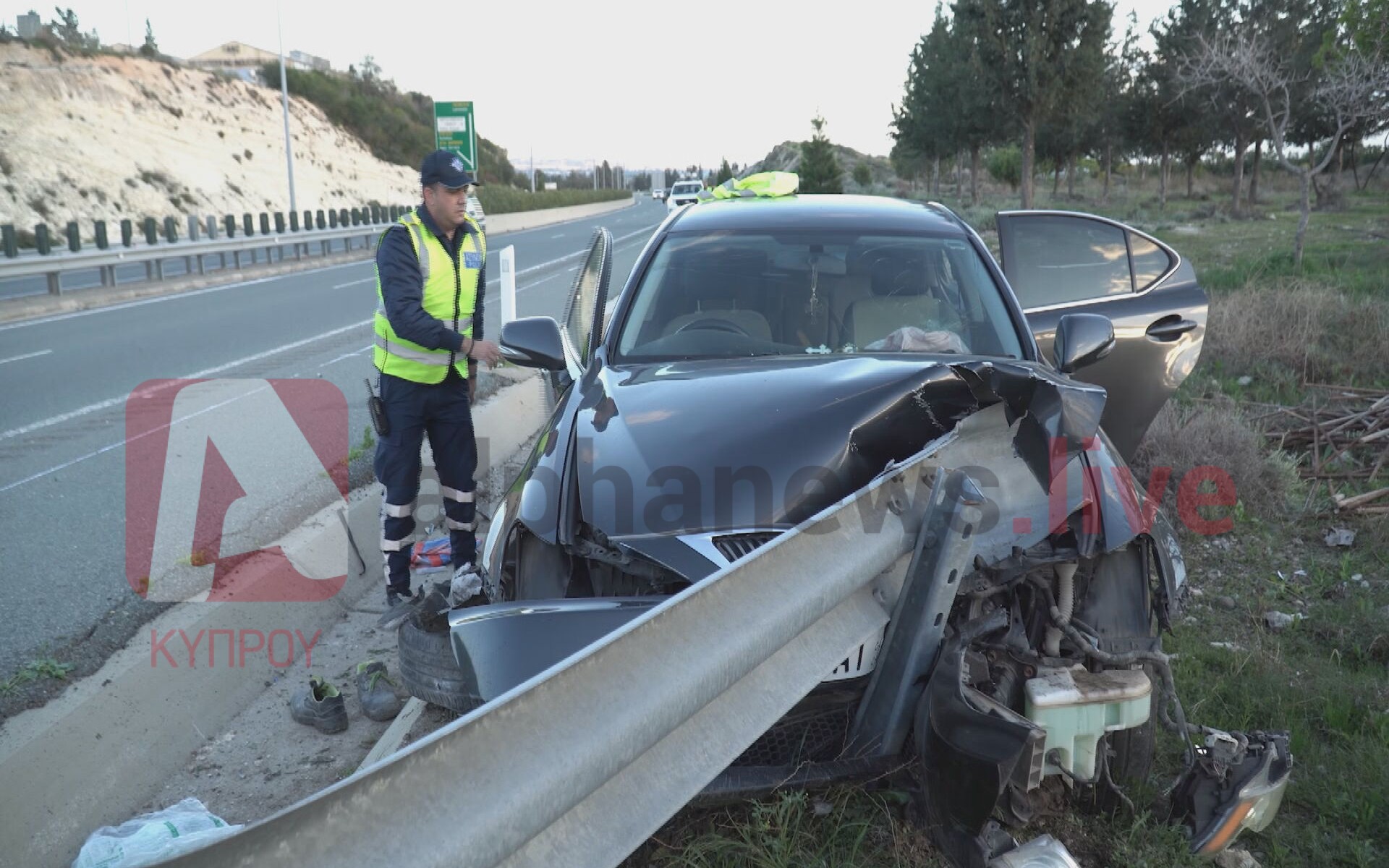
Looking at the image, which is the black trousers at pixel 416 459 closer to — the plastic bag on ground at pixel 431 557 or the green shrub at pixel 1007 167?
the plastic bag on ground at pixel 431 557

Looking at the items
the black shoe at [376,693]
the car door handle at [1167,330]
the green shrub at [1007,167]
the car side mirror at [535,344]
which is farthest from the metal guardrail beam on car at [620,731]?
the green shrub at [1007,167]

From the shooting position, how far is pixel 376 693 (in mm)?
3904

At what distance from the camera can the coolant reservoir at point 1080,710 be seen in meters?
2.44

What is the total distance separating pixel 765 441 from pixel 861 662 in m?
0.64

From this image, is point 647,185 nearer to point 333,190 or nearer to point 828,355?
point 333,190

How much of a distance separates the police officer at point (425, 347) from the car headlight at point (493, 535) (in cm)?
167

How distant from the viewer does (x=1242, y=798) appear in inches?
102

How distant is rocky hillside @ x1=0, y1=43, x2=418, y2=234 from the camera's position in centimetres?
3569

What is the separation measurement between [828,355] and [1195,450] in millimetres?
3679

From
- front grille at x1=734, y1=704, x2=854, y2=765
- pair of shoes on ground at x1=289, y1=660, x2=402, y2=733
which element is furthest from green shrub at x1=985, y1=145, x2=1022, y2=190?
front grille at x1=734, y1=704, x2=854, y2=765

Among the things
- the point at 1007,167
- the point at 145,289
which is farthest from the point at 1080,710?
the point at 1007,167

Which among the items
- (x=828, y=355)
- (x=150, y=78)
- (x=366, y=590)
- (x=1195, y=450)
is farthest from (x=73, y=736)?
(x=150, y=78)

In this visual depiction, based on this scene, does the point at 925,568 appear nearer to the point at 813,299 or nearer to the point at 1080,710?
the point at 1080,710

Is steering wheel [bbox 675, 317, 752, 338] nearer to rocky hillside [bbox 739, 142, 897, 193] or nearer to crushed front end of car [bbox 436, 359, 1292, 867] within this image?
crushed front end of car [bbox 436, 359, 1292, 867]
